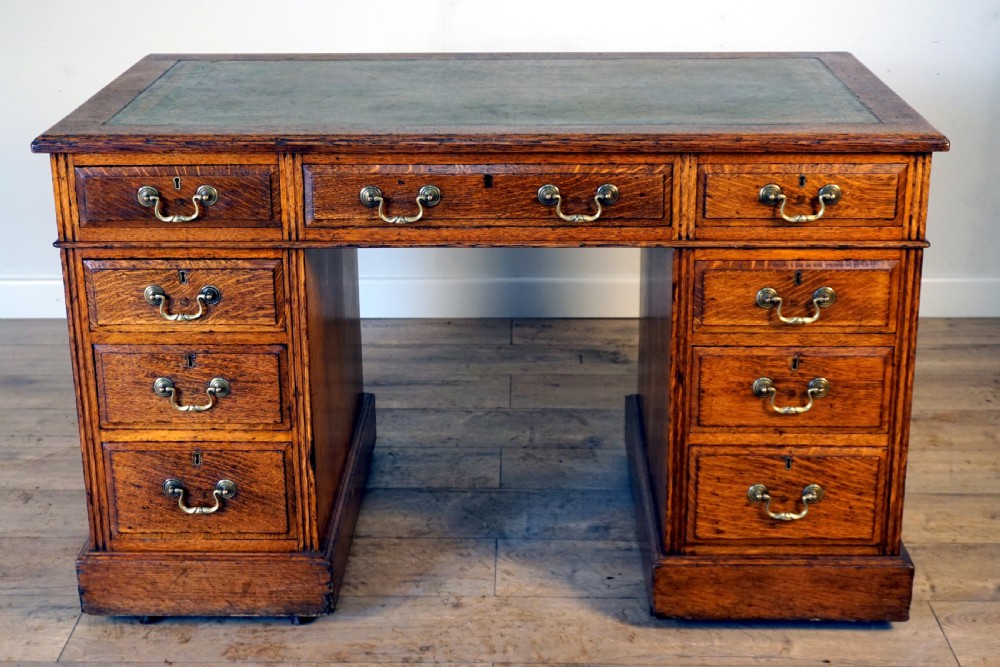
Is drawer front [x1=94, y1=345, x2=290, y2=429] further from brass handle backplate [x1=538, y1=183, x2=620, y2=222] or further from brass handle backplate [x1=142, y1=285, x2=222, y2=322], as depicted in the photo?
brass handle backplate [x1=538, y1=183, x2=620, y2=222]

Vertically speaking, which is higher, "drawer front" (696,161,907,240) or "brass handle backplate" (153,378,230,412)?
"drawer front" (696,161,907,240)

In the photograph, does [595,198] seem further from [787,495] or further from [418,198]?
[787,495]

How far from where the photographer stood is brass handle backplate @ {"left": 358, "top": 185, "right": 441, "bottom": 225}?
1.97 m

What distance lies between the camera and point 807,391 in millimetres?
2064

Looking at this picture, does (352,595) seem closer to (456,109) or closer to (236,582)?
(236,582)

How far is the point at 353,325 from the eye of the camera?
8.62 ft

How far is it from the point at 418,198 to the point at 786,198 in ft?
1.78

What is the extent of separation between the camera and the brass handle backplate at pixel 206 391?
2080 millimetres

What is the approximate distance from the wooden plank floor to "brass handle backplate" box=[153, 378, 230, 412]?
1.25ft

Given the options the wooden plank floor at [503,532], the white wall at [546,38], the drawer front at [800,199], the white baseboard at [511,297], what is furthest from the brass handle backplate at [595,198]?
the white baseboard at [511,297]

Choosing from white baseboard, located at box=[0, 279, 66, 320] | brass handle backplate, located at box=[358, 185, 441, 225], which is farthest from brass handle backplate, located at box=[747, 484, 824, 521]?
white baseboard, located at box=[0, 279, 66, 320]

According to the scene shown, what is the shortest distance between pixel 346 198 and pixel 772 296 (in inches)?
25.9

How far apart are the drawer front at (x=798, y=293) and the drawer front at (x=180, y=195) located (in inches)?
25.9

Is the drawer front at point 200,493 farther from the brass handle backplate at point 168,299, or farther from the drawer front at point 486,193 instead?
the drawer front at point 486,193
